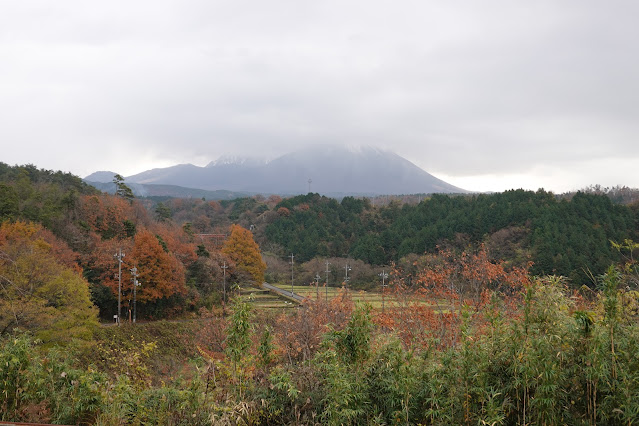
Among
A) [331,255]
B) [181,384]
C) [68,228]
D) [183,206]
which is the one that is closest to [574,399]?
[181,384]

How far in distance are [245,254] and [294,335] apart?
27.1 meters

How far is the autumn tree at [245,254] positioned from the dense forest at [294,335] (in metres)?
0.17

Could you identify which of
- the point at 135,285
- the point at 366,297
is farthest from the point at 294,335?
the point at 366,297

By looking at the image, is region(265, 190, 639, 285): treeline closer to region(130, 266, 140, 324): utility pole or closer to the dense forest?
the dense forest

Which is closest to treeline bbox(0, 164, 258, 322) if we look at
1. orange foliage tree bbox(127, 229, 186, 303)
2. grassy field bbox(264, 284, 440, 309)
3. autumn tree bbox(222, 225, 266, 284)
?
orange foliage tree bbox(127, 229, 186, 303)

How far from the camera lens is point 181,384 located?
426 cm

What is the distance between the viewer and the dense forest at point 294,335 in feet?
9.87

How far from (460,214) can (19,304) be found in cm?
4355

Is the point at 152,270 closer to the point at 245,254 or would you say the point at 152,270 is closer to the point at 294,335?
the point at 245,254

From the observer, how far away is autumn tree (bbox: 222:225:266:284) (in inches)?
1372

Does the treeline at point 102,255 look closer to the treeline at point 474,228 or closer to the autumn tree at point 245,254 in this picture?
the autumn tree at point 245,254

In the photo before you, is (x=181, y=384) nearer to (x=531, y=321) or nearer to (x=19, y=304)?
(x=531, y=321)

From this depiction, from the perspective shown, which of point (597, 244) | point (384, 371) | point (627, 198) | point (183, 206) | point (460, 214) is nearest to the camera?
point (384, 371)

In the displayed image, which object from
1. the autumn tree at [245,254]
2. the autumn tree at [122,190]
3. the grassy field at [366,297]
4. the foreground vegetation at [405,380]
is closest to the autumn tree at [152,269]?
the grassy field at [366,297]
